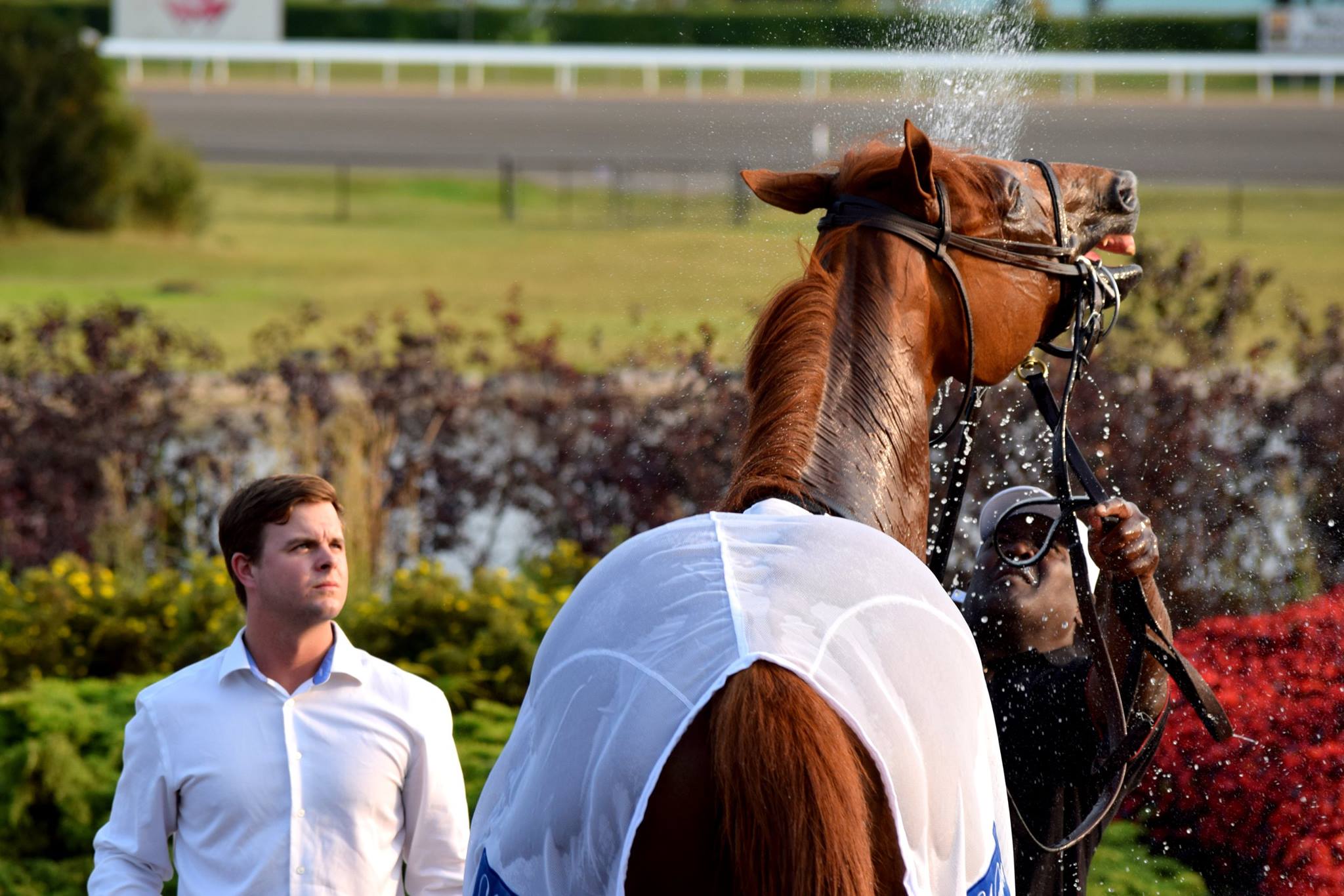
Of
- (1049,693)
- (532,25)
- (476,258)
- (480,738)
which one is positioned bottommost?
(480,738)

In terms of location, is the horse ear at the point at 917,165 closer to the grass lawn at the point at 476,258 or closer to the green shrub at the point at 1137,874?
the green shrub at the point at 1137,874

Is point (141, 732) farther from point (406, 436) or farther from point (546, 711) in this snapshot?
point (406, 436)

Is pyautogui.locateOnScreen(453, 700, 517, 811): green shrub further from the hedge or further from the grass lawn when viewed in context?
the hedge

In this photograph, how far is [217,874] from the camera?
255 centimetres

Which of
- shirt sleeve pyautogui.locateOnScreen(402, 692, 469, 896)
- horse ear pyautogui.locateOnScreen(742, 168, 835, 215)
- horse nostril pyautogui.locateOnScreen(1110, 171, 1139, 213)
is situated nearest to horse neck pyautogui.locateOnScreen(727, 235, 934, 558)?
horse ear pyautogui.locateOnScreen(742, 168, 835, 215)

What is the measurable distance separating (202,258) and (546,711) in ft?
55.3

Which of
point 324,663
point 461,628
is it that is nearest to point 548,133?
point 461,628

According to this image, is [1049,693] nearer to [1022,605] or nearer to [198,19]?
[1022,605]

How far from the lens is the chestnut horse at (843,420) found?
1747 mm

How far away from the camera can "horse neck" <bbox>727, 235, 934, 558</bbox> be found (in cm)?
234

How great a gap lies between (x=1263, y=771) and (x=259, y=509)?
2.81 metres

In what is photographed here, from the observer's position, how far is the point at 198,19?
32.2 meters

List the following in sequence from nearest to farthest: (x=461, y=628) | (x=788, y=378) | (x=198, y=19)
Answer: (x=788, y=378) → (x=461, y=628) → (x=198, y=19)

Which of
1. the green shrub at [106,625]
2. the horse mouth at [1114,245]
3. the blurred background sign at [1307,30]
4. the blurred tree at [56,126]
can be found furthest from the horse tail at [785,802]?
the blurred background sign at [1307,30]
